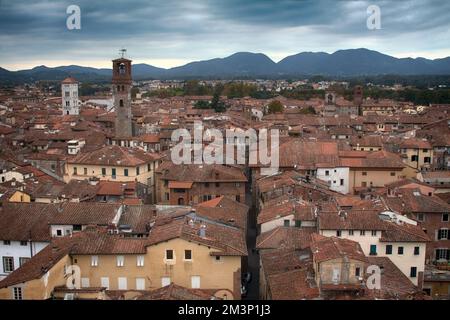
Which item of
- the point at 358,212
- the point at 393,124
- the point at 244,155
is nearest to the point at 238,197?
the point at 244,155

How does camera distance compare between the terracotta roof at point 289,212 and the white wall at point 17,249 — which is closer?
the white wall at point 17,249

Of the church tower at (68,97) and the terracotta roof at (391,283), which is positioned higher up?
the church tower at (68,97)

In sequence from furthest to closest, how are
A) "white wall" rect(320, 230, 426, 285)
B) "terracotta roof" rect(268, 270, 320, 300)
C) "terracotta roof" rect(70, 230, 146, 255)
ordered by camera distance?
"white wall" rect(320, 230, 426, 285) < "terracotta roof" rect(70, 230, 146, 255) < "terracotta roof" rect(268, 270, 320, 300)

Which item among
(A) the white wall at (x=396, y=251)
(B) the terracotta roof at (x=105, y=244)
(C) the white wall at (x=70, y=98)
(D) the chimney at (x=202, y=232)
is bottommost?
(A) the white wall at (x=396, y=251)

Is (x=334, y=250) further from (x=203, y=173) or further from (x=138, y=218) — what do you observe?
(x=203, y=173)

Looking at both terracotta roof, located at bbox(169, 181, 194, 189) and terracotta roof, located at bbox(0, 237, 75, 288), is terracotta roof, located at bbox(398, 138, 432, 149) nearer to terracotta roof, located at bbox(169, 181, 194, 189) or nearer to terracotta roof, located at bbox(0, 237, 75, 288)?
terracotta roof, located at bbox(169, 181, 194, 189)

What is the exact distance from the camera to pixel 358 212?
1451 centimetres

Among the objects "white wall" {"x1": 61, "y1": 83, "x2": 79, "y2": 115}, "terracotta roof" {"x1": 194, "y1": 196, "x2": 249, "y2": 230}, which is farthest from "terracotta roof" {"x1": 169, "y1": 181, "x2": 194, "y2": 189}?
"white wall" {"x1": 61, "y1": 83, "x2": 79, "y2": 115}

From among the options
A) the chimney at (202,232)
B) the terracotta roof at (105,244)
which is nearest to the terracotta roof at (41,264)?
the terracotta roof at (105,244)

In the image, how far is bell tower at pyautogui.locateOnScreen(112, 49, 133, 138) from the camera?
31.2m

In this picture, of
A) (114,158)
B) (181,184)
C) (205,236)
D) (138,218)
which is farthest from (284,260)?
(114,158)

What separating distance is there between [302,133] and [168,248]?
84.7ft

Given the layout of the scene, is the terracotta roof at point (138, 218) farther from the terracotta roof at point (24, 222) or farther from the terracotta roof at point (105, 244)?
the terracotta roof at point (24, 222)

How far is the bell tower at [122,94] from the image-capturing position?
3119cm
